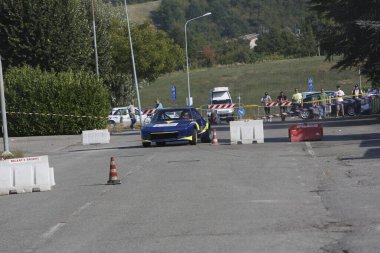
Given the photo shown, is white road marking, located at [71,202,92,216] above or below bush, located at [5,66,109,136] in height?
below

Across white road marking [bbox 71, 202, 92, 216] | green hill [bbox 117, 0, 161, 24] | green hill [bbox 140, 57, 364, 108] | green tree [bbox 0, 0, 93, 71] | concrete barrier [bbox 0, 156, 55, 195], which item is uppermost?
green hill [bbox 117, 0, 161, 24]

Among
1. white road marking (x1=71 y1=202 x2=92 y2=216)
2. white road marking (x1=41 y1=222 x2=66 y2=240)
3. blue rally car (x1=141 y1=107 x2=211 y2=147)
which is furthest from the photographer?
blue rally car (x1=141 y1=107 x2=211 y2=147)

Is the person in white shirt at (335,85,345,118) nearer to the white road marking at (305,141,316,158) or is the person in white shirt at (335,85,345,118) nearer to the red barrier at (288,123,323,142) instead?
the red barrier at (288,123,323,142)

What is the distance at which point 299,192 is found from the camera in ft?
48.3

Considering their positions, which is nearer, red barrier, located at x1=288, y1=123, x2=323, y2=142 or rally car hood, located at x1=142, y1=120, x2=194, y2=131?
red barrier, located at x1=288, y1=123, x2=323, y2=142

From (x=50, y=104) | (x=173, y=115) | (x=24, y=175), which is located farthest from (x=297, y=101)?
(x=24, y=175)

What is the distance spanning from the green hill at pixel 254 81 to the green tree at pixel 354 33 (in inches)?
1592

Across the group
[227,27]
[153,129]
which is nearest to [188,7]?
[227,27]

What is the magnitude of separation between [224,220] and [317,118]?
39163mm

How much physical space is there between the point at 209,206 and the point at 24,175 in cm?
505

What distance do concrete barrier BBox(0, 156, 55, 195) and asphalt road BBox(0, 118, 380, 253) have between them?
0.43 meters

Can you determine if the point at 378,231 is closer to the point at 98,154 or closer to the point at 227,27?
the point at 98,154

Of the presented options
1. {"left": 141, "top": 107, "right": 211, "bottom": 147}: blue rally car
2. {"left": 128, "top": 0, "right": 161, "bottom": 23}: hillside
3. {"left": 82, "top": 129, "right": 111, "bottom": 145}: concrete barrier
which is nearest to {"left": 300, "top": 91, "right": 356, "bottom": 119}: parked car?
{"left": 82, "top": 129, "right": 111, "bottom": 145}: concrete barrier

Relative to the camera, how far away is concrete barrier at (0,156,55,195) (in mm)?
16719
